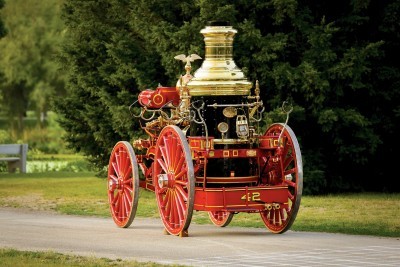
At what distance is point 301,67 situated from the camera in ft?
70.6

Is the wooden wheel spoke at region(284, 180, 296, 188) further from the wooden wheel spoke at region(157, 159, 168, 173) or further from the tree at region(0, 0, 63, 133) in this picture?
the tree at region(0, 0, 63, 133)

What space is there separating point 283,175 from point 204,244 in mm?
1744

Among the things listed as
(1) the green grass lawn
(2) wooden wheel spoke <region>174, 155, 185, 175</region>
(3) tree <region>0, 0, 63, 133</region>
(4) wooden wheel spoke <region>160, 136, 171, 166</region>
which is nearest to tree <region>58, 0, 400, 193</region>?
(1) the green grass lawn

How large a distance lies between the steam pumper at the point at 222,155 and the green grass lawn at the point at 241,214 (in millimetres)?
1238

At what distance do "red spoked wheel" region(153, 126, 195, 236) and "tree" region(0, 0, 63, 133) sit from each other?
40.2 meters

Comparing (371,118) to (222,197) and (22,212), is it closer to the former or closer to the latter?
(22,212)

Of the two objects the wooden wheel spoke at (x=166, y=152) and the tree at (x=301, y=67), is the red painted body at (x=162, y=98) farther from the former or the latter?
the tree at (x=301, y=67)

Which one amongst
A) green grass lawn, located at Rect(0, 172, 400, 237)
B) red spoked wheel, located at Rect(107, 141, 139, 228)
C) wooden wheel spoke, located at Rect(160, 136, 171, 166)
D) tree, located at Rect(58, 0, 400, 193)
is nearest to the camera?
wooden wheel spoke, located at Rect(160, 136, 171, 166)

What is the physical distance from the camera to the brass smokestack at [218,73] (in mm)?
15328

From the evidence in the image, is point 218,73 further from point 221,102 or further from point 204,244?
point 204,244

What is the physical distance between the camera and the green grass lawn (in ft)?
54.6

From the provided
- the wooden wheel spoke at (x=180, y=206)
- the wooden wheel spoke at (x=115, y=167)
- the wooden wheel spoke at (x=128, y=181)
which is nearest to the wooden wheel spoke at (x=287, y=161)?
the wooden wheel spoke at (x=180, y=206)

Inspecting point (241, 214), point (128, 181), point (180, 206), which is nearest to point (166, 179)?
point (180, 206)

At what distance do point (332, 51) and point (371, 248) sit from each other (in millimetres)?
8975
